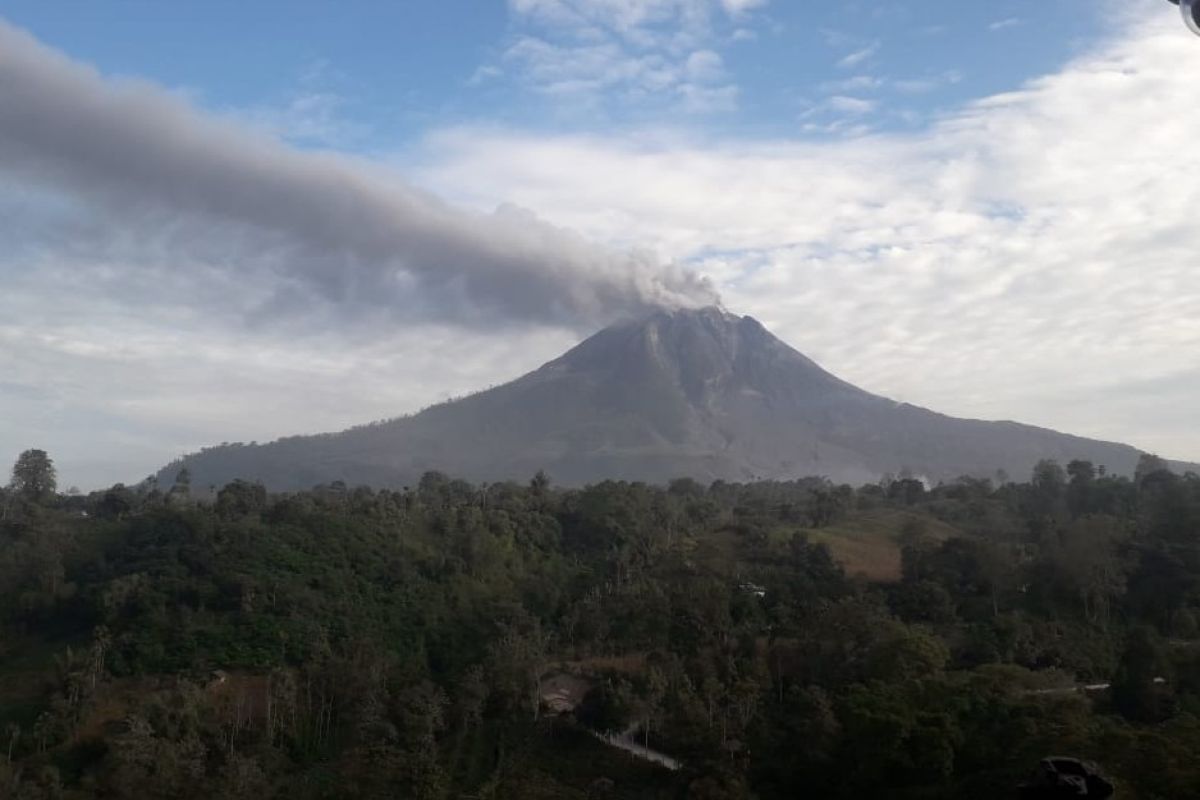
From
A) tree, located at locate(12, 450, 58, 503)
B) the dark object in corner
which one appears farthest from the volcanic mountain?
the dark object in corner

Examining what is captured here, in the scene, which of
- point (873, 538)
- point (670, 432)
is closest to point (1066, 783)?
point (873, 538)

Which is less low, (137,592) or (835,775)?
(137,592)

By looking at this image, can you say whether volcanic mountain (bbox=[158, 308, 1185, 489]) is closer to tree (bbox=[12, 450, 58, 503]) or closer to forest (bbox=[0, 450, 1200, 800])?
tree (bbox=[12, 450, 58, 503])

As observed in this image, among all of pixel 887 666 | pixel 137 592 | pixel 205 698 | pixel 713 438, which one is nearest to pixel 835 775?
pixel 887 666

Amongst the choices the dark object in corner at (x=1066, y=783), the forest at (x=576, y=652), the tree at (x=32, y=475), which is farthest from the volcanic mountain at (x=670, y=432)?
the dark object in corner at (x=1066, y=783)

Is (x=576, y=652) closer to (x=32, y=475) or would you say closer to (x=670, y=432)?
(x=32, y=475)

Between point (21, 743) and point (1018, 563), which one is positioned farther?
point (1018, 563)

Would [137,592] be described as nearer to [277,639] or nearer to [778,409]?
[277,639]
